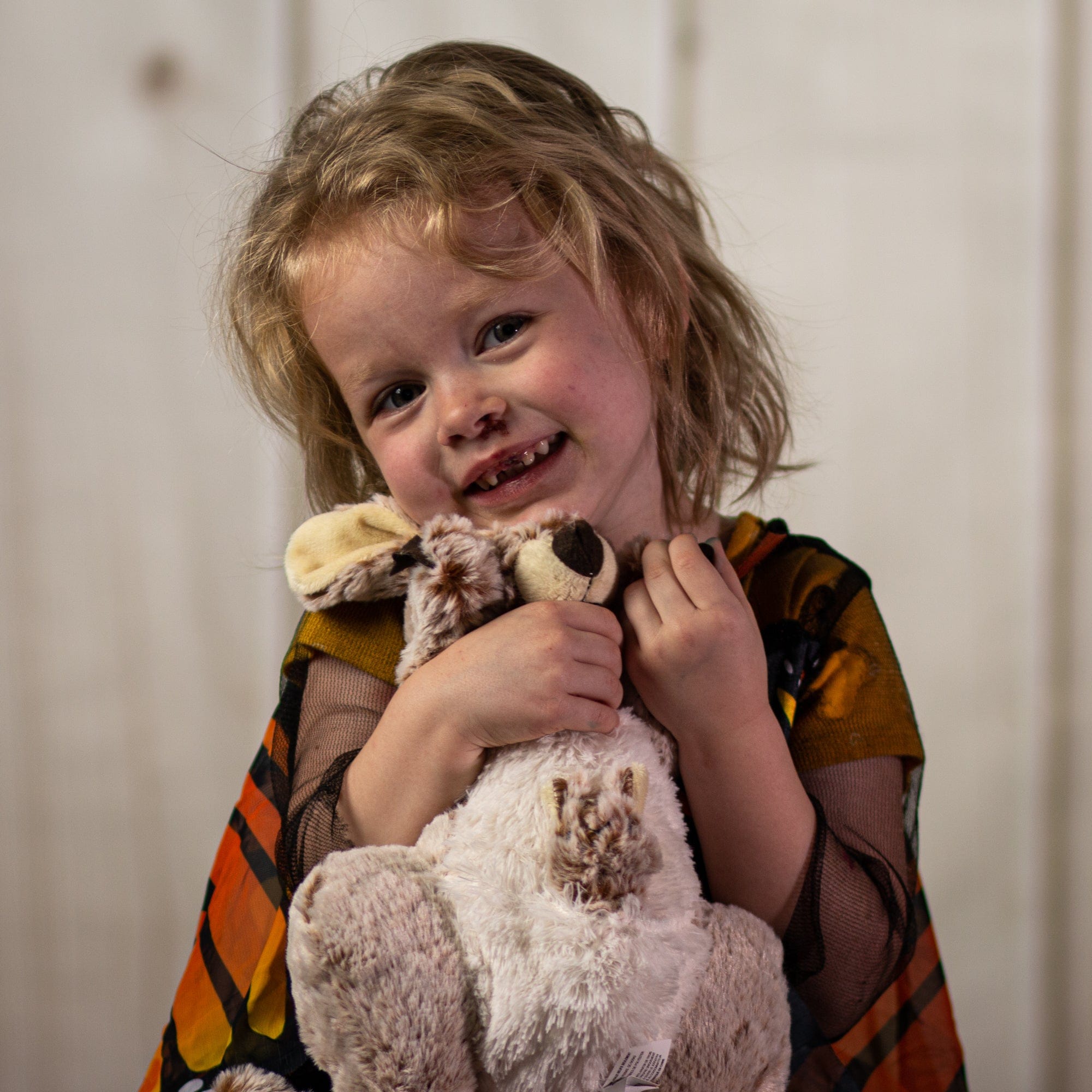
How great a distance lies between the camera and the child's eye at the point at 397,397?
0.62 m

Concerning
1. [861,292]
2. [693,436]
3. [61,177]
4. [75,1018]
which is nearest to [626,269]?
[693,436]

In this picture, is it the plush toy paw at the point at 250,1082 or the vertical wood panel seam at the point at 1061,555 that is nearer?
the plush toy paw at the point at 250,1082

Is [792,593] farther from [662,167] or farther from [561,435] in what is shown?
[662,167]

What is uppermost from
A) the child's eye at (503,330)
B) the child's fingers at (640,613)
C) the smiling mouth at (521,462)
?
the child's eye at (503,330)

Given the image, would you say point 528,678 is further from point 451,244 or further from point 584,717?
point 451,244

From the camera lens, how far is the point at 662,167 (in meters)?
0.80

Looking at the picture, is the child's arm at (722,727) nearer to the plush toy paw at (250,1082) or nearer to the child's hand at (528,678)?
the child's hand at (528,678)

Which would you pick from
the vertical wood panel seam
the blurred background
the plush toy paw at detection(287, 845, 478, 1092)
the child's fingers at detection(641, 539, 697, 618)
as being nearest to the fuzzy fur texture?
the plush toy paw at detection(287, 845, 478, 1092)

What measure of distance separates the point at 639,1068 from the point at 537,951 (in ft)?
0.25

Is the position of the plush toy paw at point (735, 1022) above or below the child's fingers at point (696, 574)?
below

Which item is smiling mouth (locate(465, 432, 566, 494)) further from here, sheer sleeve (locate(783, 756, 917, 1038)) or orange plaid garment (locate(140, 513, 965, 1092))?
sheer sleeve (locate(783, 756, 917, 1038))

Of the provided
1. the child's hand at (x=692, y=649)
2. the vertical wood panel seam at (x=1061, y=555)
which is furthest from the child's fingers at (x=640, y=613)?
the vertical wood panel seam at (x=1061, y=555)

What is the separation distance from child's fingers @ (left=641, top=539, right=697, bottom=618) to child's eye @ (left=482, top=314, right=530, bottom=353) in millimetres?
150

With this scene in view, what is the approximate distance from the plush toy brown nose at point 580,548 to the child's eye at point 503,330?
128 millimetres
